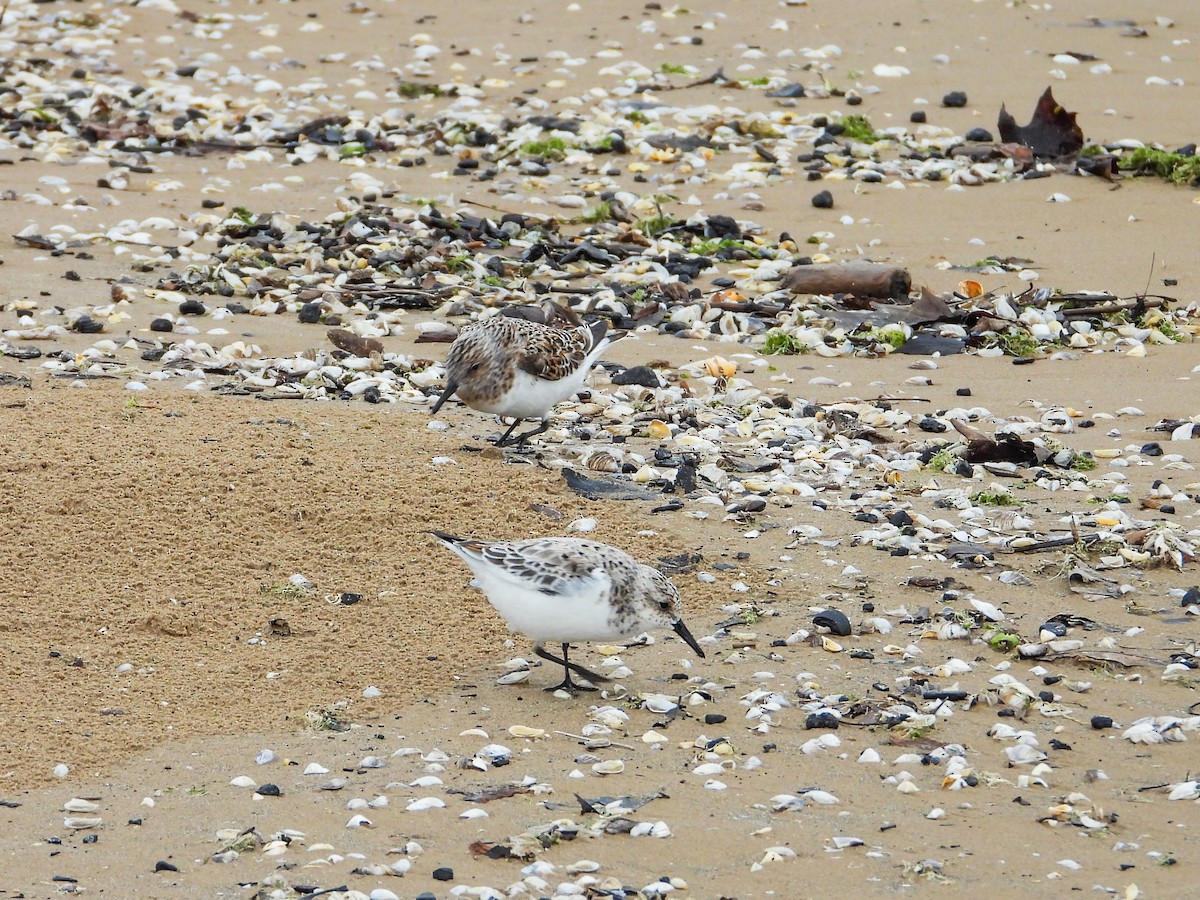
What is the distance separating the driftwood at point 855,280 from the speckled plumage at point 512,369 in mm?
3053

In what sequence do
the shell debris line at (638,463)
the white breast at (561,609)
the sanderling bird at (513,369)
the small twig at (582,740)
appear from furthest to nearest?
the sanderling bird at (513,369), the white breast at (561,609), the small twig at (582,740), the shell debris line at (638,463)

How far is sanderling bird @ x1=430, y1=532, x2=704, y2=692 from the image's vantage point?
5727 mm

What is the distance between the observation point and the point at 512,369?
7.94 meters

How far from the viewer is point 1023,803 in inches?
194

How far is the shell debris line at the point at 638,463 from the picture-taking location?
16.0ft

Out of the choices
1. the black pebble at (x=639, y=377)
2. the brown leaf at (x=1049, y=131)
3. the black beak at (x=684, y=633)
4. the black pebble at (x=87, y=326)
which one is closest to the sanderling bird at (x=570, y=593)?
the black beak at (x=684, y=633)

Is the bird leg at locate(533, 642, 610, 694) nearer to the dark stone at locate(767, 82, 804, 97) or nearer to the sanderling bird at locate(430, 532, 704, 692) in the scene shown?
the sanderling bird at locate(430, 532, 704, 692)

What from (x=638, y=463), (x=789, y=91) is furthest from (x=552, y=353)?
(x=789, y=91)

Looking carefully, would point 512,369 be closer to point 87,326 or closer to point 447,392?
point 447,392

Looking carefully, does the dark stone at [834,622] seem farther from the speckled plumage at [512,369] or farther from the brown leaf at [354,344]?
the brown leaf at [354,344]

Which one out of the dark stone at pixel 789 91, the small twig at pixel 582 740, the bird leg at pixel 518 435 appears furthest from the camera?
the dark stone at pixel 789 91

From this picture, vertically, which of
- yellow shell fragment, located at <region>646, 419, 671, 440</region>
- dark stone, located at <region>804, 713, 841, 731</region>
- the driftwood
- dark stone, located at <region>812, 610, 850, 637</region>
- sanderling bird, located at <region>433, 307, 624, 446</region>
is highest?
the driftwood

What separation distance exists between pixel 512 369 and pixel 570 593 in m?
2.44

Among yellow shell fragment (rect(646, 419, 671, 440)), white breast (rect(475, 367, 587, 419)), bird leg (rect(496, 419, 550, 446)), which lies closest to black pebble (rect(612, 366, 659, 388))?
yellow shell fragment (rect(646, 419, 671, 440))
